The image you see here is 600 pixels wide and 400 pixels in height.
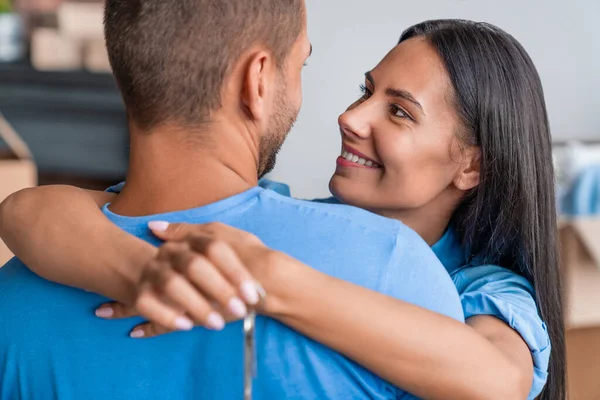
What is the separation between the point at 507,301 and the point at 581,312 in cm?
106

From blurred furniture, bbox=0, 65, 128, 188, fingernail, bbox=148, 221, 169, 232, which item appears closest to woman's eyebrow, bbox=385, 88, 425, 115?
fingernail, bbox=148, 221, 169, 232

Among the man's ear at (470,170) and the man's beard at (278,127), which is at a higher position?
the man's beard at (278,127)

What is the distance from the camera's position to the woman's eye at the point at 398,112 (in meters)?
1.41

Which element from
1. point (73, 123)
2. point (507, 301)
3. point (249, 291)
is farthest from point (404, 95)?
point (73, 123)

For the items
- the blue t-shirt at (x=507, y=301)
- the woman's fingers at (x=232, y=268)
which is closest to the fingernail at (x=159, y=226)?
the woman's fingers at (x=232, y=268)

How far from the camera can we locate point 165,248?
783 mm

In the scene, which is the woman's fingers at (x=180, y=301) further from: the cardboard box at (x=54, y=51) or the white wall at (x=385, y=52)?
the cardboard box at (x=54, y=51)

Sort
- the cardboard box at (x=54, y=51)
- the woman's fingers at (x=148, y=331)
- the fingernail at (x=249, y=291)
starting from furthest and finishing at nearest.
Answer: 1. the cardboard box at (x=54, y=51)
2. the woman's fingers at (x=148, y=331)
3. the fingernail at (x=249, y=291)

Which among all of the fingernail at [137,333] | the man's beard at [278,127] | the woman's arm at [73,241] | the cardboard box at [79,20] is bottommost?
the cardboard box at [79,20]

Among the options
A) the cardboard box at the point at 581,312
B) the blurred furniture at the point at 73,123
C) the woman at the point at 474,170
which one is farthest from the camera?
the blurred furniture at the point at 73,123

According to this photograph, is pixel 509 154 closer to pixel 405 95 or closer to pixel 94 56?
pixel 405 95

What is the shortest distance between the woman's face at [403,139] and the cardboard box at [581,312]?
33.2 inches

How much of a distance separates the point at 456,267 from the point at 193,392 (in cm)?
69

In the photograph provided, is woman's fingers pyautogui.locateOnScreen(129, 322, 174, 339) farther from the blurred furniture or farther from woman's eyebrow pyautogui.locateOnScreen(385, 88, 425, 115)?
the blurred furniture
